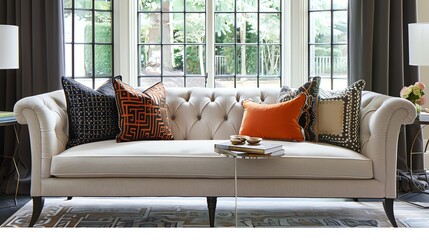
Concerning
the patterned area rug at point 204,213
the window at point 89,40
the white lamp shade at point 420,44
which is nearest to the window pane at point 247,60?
the window at point 89,40

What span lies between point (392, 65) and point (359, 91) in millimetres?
962

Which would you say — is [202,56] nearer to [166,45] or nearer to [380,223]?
[166,45]

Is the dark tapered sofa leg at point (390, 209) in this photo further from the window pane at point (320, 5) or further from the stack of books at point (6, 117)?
the stack of books at point (6, 117)

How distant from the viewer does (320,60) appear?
5039mm

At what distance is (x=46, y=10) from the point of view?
454 centimetres

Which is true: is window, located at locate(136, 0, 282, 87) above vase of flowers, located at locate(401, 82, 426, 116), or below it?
above

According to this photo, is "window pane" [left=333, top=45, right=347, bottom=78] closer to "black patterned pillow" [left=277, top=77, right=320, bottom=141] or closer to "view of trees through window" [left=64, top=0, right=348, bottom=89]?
"view of trees through window" [left=64, top=0, right=348, bottom=89]

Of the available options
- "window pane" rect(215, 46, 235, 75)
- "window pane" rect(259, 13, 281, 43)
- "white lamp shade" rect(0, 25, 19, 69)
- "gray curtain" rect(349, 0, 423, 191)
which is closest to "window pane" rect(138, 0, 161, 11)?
"window pane" rect(215, 46, 235, 75)

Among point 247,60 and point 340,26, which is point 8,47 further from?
point 340,26

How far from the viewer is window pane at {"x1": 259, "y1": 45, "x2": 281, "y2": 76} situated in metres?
5.09

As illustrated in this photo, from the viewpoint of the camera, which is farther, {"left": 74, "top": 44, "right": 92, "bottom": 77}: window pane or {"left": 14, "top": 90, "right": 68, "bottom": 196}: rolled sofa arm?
{"left": 74, "top": 44, "right": 92, "bottom": 77}: window pane

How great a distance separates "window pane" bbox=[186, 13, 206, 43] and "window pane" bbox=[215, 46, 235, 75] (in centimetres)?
18

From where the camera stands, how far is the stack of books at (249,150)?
10.3 ft
